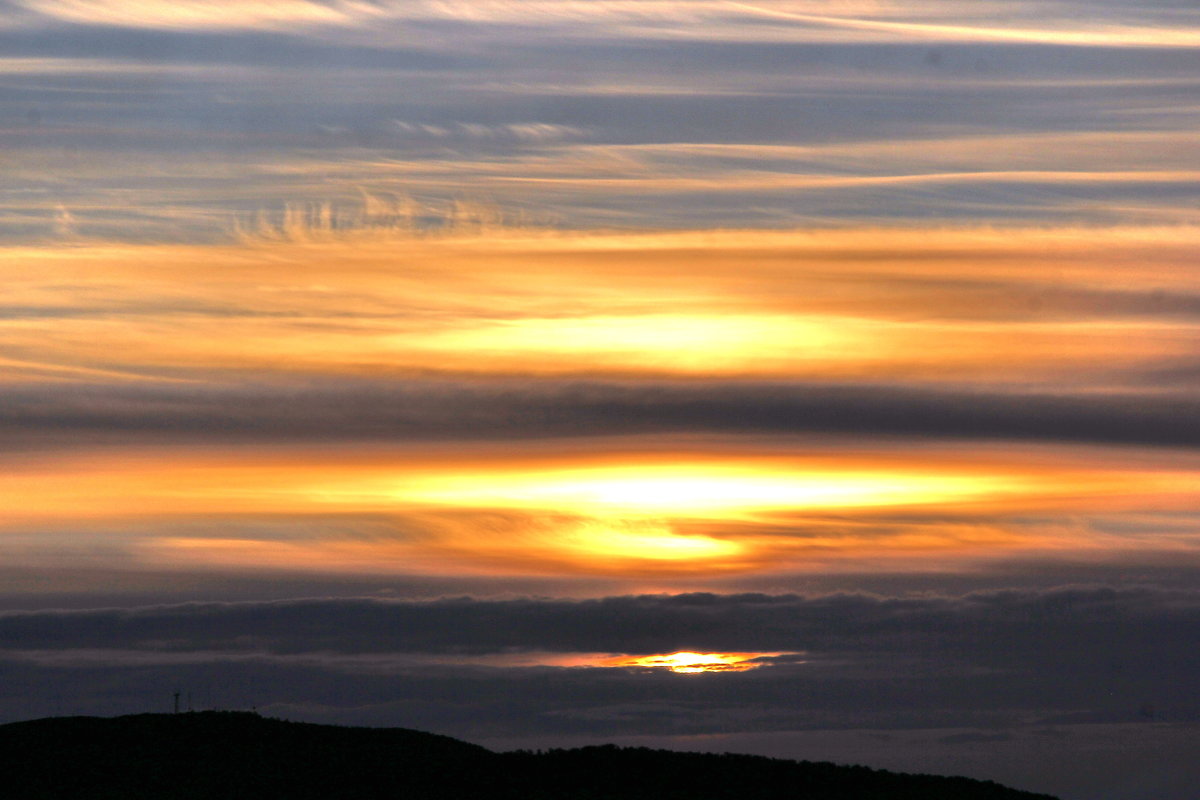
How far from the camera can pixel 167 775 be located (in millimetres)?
58312

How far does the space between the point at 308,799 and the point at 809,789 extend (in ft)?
55.6

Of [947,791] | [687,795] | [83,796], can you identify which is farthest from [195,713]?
[947,791]

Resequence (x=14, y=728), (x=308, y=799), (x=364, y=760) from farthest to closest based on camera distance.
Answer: (x=14, y=728)
(x=364, y=760)
(x=308, y=799)

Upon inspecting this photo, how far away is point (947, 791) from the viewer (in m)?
59.0

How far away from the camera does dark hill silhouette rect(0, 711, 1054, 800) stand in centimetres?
5688

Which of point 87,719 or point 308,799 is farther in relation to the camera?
point 87,719

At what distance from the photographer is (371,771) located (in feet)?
191

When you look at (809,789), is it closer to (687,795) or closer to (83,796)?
(687,795)

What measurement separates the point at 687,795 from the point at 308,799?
41.3 feet

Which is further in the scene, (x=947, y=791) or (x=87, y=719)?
(x=87, y=719)

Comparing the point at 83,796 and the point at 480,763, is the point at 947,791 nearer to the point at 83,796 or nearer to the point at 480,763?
the point at 480,763

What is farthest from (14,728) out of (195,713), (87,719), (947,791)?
(947,791)

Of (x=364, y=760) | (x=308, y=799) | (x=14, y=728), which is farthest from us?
(x=14, y=728)

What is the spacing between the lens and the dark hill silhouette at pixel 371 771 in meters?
56.9
